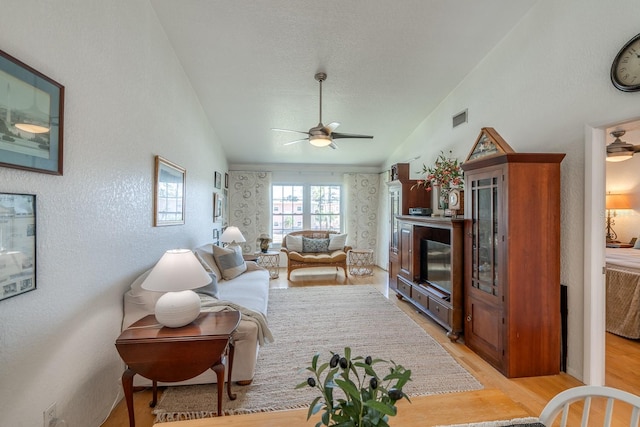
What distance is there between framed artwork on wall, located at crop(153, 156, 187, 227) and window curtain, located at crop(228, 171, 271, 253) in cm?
307

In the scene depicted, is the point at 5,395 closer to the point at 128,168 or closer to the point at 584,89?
the point at 128,168

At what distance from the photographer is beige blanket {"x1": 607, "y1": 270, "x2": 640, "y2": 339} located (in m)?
2.73

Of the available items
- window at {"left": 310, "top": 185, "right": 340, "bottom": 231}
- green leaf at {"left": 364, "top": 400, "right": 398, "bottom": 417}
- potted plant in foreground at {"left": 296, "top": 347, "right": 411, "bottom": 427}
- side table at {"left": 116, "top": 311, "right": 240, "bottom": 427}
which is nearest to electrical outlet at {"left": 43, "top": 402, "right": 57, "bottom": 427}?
side table at {"left": 116, "top": 311, "right": 240, "bottom": 427}

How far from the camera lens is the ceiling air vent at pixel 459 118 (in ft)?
11.9

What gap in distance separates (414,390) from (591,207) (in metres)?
1.95

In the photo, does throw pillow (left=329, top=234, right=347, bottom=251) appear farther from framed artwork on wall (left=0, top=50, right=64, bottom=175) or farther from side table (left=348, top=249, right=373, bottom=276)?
framed artwork on wall (left=0, top=50, right=64, bottom=175)

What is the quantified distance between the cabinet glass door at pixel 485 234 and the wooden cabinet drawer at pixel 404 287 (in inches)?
49.7

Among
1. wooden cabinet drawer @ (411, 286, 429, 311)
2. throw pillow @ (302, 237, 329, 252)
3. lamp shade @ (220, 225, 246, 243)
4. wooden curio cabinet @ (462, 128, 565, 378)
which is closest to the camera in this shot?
wooden curio cabinet @ (462, 128, 565, 378)

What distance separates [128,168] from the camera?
2.12 m

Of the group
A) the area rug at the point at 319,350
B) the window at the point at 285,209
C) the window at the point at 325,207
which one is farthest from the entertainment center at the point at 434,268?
the window at the point at 285,209

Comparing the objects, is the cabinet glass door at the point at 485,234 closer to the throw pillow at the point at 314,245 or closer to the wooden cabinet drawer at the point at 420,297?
the wooden cabinet drawer at the point at 420,297

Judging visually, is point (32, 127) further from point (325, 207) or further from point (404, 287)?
point (325, 207)

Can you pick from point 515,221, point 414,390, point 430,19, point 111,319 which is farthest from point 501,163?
point 111,319

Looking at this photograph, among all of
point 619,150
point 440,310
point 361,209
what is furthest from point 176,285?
point 361,209
